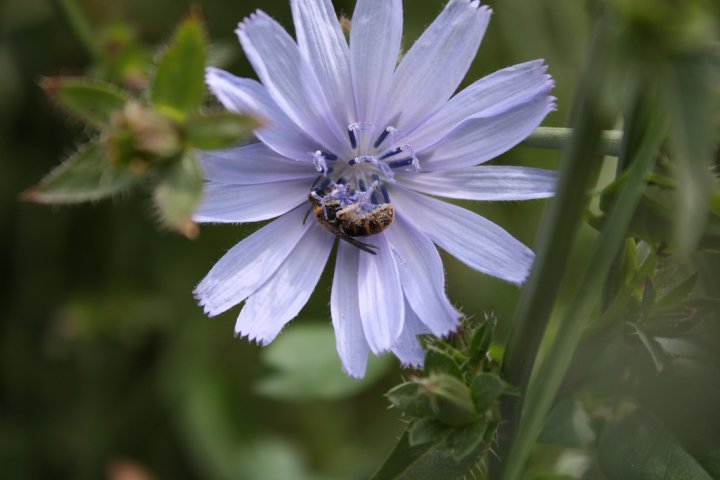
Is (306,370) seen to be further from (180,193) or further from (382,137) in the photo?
(180,193)

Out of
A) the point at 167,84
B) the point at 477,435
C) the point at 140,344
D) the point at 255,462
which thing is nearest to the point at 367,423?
the point at 255,462

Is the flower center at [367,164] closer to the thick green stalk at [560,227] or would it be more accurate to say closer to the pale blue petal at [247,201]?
the pale blue petal at [247,201]

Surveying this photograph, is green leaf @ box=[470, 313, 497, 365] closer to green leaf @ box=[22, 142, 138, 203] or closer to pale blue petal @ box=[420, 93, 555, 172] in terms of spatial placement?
pale blue petal @ box=[420, 93, 555, 172]

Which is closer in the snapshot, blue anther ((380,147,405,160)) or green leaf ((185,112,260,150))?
green leaf ((185,112,260,150))

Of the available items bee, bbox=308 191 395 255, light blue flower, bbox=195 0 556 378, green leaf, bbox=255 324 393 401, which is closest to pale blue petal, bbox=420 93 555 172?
light blue flower, bbox=195 0 556 378

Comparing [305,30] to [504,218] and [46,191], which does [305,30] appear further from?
[504,218]

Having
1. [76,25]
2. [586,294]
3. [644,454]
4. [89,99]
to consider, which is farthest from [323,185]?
[76,25]
